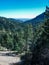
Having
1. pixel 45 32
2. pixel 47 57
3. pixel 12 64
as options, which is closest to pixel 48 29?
pixel 45 32

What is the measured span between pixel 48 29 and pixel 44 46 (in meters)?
2.41

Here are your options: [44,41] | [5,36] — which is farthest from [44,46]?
[5,36]

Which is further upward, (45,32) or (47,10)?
(47,10)

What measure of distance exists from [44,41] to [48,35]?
1.09m

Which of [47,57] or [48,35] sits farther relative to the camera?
[48,35]

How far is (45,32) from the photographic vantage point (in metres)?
29.0

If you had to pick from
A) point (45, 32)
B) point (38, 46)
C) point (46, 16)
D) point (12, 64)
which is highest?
point (46, 16)

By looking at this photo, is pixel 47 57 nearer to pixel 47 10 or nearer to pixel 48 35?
pixel 48 35

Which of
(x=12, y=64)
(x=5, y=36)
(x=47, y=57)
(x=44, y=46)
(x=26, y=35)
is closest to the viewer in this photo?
(x=47, y=57)

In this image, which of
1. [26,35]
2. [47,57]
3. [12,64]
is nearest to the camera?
[47,57]

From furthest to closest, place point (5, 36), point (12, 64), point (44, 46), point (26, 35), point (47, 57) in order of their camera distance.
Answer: point (5, 36), point (26, 35), point (12, 64), point (44, 46), point (47, 57)

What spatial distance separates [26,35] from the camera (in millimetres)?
75562

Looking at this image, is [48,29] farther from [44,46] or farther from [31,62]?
[31,62]

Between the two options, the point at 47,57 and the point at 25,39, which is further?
the point at 25,39
